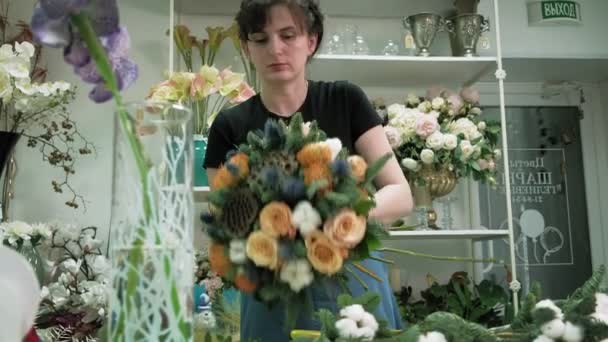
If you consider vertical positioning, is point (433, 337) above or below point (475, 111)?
below

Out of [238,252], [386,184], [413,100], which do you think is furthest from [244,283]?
[413,100]

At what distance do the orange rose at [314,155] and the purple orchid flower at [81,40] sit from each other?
0.21m

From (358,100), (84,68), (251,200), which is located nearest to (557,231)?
(358,100)

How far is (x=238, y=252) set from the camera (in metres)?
0.64

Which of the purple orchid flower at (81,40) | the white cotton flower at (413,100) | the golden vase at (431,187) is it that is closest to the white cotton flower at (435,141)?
the golden vase at (431,187)

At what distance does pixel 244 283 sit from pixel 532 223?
2644mm

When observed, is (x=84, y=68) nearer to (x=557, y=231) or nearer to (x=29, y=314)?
(x=29, y=314)

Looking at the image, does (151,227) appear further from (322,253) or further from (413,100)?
(413,100)

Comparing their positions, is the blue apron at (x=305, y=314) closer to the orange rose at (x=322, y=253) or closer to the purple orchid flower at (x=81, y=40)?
the orange rose at (x=322, y=253)

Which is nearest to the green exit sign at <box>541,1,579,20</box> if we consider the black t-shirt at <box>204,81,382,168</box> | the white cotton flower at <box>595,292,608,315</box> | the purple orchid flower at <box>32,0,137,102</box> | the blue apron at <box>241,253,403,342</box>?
the black t-shirt at <box>204,81,382,168</box>

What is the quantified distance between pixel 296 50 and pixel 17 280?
2.59 feet

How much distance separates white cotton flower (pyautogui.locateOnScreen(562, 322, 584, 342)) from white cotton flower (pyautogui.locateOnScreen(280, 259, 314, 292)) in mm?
250

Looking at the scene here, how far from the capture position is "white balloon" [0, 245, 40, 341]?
1.45ft

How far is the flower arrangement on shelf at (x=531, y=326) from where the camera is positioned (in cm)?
49
